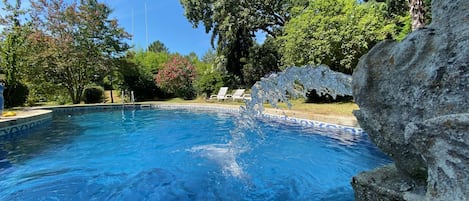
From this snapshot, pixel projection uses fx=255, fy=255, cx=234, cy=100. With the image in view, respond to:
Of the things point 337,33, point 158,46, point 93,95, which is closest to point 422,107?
point 337,33

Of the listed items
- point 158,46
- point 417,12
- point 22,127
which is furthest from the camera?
point 158,46

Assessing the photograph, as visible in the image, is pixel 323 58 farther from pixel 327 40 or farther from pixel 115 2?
pixel 115 2

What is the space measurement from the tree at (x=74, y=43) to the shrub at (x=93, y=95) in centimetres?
90

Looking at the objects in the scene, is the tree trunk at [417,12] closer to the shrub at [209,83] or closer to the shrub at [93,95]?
the shrub at [209,83]

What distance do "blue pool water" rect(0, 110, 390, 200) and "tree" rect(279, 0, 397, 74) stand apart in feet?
22.9

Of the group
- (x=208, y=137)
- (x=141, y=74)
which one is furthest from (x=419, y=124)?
(x=141, y=74)

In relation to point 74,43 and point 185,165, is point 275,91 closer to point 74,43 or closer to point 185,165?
point 185,165

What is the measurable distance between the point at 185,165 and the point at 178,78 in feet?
58.6

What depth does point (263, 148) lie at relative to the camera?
20.0 ft

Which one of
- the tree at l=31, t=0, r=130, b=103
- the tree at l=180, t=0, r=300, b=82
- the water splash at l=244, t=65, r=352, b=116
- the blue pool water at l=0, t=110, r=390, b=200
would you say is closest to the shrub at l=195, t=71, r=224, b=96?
the tree at l=180, t=0, r=300, b=82

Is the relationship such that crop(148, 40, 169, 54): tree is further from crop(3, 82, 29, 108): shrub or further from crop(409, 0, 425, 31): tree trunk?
crop(409, 0, 425, 31): tree trunk

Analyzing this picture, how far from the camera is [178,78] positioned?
72.4 ft

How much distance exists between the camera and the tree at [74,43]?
17.1 m

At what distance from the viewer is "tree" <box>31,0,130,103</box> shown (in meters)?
17.1
